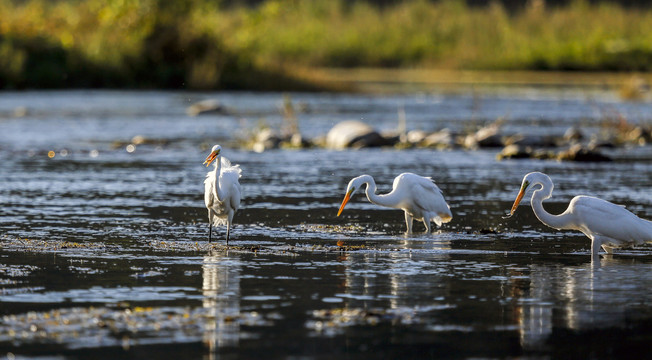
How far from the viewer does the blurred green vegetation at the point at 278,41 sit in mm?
42562

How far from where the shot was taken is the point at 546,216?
12.1 metres

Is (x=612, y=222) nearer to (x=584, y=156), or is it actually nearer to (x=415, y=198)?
(x=415, y=198)

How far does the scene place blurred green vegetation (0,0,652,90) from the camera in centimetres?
4256

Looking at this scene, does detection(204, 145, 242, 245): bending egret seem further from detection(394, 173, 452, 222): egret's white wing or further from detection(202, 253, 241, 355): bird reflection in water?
detection(394, 173, 452, 222): egret's white wing

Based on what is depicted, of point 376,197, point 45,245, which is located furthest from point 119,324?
point 376,197

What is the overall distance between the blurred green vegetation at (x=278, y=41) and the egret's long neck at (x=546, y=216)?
101ft

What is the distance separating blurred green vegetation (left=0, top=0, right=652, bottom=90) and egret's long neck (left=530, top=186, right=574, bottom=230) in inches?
1217

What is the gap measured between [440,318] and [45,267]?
155 inches

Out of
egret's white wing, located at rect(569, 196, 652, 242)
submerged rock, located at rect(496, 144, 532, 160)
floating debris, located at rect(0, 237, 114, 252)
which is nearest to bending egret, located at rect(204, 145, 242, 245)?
floating debris, located at rect(0, 237, 114, 252)

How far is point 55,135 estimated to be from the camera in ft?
90.3

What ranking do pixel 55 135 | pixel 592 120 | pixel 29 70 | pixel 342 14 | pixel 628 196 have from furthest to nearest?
1. pixel 342 14
2. pixel 29 70
3. pixel 592 120
4. pixel 55 135
5. pixel 628 196

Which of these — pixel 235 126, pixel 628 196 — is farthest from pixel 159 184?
pixel 235 126

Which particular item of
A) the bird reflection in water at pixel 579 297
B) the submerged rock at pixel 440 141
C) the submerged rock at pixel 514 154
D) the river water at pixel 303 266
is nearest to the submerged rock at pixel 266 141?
the river water at pixel 303 266

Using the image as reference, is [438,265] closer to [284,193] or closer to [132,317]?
[132,317]
